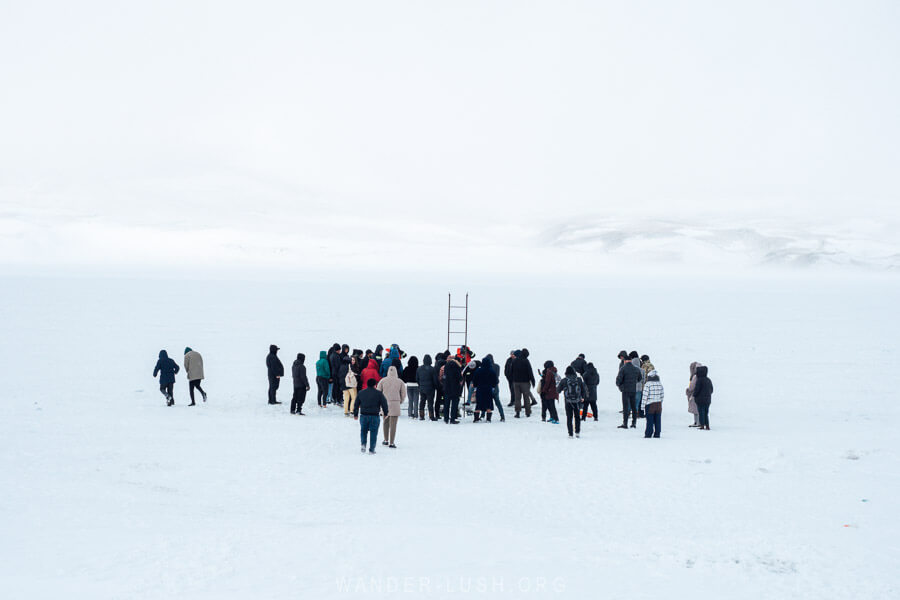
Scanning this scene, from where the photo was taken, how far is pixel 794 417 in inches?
667

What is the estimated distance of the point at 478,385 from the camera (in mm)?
15539

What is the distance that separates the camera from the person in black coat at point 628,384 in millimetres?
14977

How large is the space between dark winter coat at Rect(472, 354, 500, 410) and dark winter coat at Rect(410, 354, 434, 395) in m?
0.92

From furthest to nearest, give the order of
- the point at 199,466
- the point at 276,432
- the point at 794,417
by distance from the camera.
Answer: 1. the point at 794,417
2. the point at 276,432
3. the point at 199,466

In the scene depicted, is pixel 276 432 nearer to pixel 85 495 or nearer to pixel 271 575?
pixel 85 495

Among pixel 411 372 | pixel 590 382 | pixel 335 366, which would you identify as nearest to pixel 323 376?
pixel 335 366

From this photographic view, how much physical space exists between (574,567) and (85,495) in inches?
236

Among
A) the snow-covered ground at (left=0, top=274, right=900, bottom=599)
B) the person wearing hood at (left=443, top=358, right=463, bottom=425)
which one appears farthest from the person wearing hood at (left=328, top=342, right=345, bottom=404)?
the person wearing hood at (left=443, top=358, right=463, bottom=425)

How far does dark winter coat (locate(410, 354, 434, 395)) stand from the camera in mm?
15599

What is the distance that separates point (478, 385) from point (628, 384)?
309 cm

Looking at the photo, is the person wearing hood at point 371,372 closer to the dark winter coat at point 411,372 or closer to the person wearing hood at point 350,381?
the person wearing hood at point 350,381

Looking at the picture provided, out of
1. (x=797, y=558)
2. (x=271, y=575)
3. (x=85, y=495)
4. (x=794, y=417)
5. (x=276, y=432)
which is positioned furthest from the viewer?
(x=794, y=417)

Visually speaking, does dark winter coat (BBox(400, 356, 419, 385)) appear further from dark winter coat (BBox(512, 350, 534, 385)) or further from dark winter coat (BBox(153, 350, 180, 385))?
dark winter coat (BBox(153, 350, 180, 385))

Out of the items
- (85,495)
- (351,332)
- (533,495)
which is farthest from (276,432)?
(351,332)
